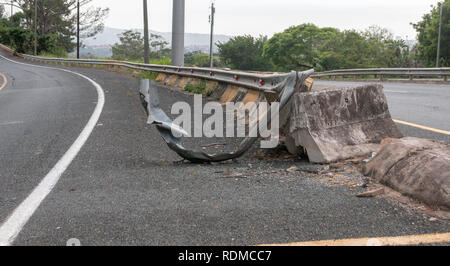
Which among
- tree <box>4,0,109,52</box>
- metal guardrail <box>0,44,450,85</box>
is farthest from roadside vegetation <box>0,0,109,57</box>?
metal guardrail <box>0,44,450,85</box>

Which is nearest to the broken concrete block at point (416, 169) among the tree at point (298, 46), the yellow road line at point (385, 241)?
the yellow road line at point (385, 241)

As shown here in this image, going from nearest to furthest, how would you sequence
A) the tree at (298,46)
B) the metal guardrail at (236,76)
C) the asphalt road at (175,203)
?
the asphalt road at (175,203), the metal guardrail at (236,76), the tree at (298,46)

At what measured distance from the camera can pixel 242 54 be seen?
92312 mm

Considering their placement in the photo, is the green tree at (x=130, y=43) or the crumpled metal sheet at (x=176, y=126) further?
the green tree at (x=130, y=43)

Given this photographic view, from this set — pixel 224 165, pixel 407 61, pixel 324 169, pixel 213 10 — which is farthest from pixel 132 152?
pixel 407 61

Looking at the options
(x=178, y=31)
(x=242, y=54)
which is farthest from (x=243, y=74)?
(x=242, y=54)

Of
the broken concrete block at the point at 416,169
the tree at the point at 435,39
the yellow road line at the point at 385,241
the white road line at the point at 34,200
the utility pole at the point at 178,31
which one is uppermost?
the tree at the point at 435,39

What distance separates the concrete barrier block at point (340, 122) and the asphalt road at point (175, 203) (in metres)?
0.32

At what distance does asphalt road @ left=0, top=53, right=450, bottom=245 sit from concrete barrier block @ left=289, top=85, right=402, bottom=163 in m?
0.32

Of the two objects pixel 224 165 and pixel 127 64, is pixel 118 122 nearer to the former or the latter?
pixel 224 165

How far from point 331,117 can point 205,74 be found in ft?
23.6

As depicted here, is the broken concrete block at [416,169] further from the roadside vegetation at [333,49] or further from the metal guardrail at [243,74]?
the roadside vegetation at [333,49]

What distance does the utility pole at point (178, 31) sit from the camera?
52.3 ft

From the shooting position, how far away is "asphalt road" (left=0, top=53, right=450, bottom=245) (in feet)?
10.6
